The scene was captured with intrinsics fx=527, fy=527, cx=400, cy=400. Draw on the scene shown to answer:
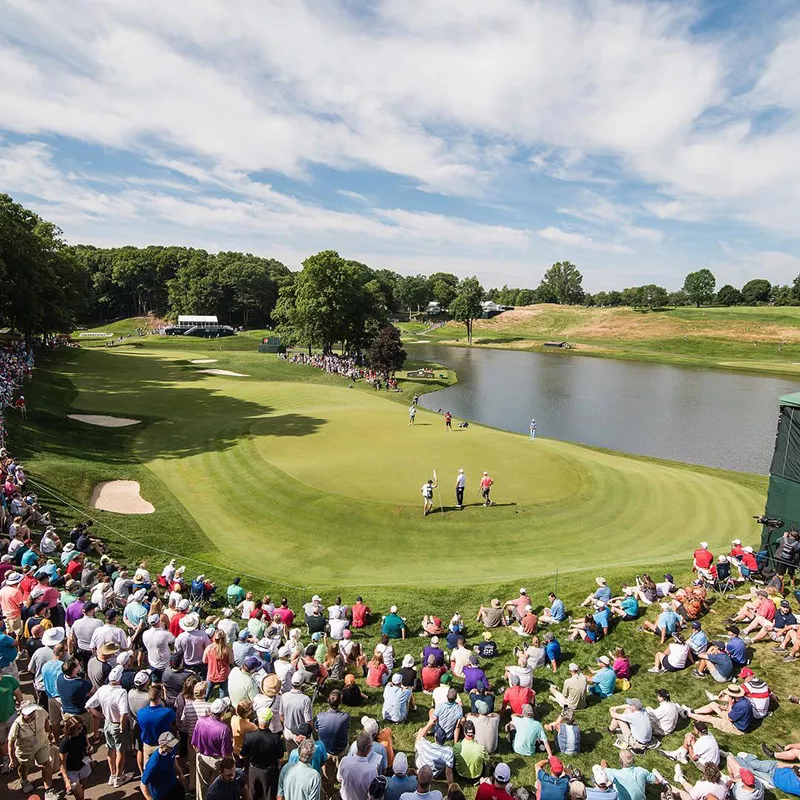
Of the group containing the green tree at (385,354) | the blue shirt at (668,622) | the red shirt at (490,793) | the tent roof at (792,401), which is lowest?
the blue shirt at (668,622)

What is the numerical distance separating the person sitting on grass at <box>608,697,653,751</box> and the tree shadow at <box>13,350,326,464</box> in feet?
85.4

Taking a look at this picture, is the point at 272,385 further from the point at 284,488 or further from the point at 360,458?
the point at 284,488

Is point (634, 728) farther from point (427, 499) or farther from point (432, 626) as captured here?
point (427, 499)

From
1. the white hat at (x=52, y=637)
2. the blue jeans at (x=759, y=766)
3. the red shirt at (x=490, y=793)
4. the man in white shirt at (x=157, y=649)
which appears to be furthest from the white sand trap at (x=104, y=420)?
the blue jeans at (x=759, y=766)

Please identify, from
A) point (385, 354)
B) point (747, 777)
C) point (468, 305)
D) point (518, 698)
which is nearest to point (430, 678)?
point (518, 698)

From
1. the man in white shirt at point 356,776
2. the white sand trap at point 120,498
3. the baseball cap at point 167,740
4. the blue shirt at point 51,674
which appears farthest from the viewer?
the white sand trap at point 120,498

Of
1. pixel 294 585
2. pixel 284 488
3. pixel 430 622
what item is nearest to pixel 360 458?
pixel 284 488

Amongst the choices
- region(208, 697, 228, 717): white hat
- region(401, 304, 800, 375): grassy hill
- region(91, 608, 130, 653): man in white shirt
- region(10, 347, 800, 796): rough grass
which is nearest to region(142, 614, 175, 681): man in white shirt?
region(91, 608, 130, 653): man in white shirt

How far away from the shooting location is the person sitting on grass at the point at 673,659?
11188 mm

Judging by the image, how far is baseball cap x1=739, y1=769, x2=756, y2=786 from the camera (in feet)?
24.2

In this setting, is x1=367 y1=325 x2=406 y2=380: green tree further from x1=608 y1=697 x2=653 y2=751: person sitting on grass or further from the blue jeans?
the blue jeans

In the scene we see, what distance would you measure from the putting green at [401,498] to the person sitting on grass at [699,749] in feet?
28.5

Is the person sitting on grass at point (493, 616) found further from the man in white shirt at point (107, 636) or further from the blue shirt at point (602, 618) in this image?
the man in white shirt at point (107, 636)

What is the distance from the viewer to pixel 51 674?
8.52 m
